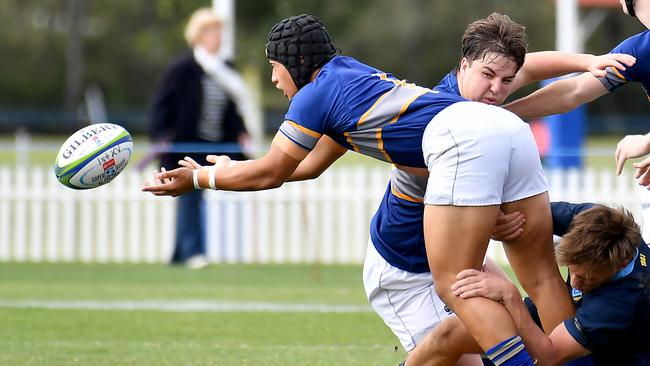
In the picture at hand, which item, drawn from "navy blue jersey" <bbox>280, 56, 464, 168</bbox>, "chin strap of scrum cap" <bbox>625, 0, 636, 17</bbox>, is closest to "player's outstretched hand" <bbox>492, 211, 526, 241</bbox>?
"navy blue jersey" <bbox>280, 56, 464, 168</bbox>

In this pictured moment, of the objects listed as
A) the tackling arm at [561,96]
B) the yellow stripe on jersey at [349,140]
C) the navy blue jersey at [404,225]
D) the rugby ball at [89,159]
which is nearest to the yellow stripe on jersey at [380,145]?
the yellow stripe on jersey at [349,140]

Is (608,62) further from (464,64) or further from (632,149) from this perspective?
(464,64)

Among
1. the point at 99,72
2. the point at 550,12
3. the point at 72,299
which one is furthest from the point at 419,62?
the point at 72,299

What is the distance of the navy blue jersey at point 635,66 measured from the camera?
17.3ft

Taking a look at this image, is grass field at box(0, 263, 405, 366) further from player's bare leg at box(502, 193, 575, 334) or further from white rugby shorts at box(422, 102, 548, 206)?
white rugby shorts at box(422, 102, 548, 206)

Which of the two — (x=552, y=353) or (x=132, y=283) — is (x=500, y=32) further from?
(x=132, y=283)

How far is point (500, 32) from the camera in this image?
4816 mm

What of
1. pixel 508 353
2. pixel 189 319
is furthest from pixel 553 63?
pixel 189 319

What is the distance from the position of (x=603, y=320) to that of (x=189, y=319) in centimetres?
395

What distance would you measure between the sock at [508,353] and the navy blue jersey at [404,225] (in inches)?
23.3

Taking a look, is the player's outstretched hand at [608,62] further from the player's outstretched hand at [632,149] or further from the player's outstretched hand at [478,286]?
the player's outstretched hand at [478,286]

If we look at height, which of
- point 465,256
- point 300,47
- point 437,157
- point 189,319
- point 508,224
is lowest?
point 189,319

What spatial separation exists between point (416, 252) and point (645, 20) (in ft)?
5.20

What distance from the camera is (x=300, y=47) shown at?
475 cm
